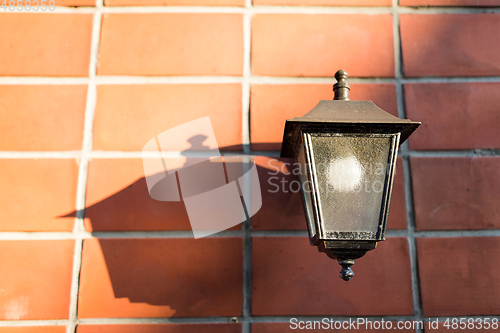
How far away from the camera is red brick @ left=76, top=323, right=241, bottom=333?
39.3 inches

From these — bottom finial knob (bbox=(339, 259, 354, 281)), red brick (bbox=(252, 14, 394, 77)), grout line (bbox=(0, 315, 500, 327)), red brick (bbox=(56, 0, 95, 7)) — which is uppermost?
red brick (bbox=(56, 0, 95, 7))

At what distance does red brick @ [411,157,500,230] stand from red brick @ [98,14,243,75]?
72cm

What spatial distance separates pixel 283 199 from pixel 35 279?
81 centimetres

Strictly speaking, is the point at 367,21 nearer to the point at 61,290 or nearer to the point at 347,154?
the point at 347,154

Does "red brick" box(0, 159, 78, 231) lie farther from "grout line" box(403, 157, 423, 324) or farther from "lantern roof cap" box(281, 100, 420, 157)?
"grout line" box(403, 157, 423, 324)

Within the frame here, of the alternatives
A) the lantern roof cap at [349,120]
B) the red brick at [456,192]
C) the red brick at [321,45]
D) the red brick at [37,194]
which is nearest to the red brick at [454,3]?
the red brick at [321,45]

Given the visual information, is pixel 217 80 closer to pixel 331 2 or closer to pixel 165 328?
pixel 331 2

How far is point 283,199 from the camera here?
1072 millimetres

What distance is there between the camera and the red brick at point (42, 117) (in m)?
1.11

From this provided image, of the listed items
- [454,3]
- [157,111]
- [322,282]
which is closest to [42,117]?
[157,111]

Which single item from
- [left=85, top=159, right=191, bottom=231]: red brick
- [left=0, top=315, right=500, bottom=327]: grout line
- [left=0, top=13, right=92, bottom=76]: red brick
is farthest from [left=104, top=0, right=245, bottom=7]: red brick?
[left=0, top=315, right=500, bottom=327]: grout line

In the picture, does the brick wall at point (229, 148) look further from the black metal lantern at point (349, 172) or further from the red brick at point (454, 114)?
the black metal lantern at point (349, 172)

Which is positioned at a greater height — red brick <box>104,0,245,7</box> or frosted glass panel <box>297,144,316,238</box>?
red brick <box>104,0,245,7</box>

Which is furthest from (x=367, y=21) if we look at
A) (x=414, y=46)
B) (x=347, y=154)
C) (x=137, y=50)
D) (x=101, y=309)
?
(x=101, y=309)
